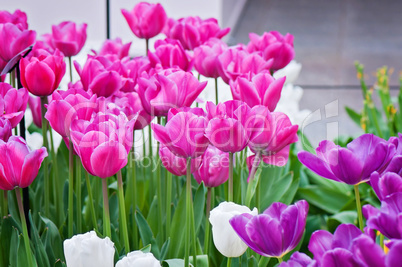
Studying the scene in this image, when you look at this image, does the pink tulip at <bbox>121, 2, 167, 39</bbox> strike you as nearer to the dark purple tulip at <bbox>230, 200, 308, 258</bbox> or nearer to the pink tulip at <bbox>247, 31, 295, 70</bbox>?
the pink tulip at <bbox>247, 31, 295, 70</bbox>

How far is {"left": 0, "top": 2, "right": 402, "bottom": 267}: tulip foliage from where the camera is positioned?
48cm

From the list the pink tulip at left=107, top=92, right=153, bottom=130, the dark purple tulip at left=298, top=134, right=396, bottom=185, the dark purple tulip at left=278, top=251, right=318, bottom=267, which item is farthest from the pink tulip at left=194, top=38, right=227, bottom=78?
the dark purple tulip at left=278, top=251, right=318, bottom=267

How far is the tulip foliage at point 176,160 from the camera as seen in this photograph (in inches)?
18.9

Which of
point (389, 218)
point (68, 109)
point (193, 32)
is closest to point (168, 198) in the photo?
point (68, 109)

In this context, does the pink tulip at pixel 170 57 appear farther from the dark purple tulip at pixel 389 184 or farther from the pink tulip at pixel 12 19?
the dark purple tulip at pixel 389 184

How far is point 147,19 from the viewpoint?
1010 millimetres

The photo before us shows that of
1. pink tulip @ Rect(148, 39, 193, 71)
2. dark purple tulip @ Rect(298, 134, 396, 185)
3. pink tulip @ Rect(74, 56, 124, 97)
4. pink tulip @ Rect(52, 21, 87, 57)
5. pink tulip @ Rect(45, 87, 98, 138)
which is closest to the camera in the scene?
dark purple tulip @ Rect(298, 134, 396, 185)

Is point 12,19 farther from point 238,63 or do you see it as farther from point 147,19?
point 238,63

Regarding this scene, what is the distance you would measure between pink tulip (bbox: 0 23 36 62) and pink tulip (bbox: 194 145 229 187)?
32cm

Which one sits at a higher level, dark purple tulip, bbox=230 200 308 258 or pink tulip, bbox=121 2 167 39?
pink tulip, bbox=121 2 167 39

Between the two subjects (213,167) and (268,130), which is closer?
(268,130)

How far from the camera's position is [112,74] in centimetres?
74

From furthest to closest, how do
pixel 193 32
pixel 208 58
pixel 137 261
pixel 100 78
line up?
pixel 193 32 < pixel 208 58 < pixel 100 78 < pixel 137 261

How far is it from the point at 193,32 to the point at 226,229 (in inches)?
19.4
